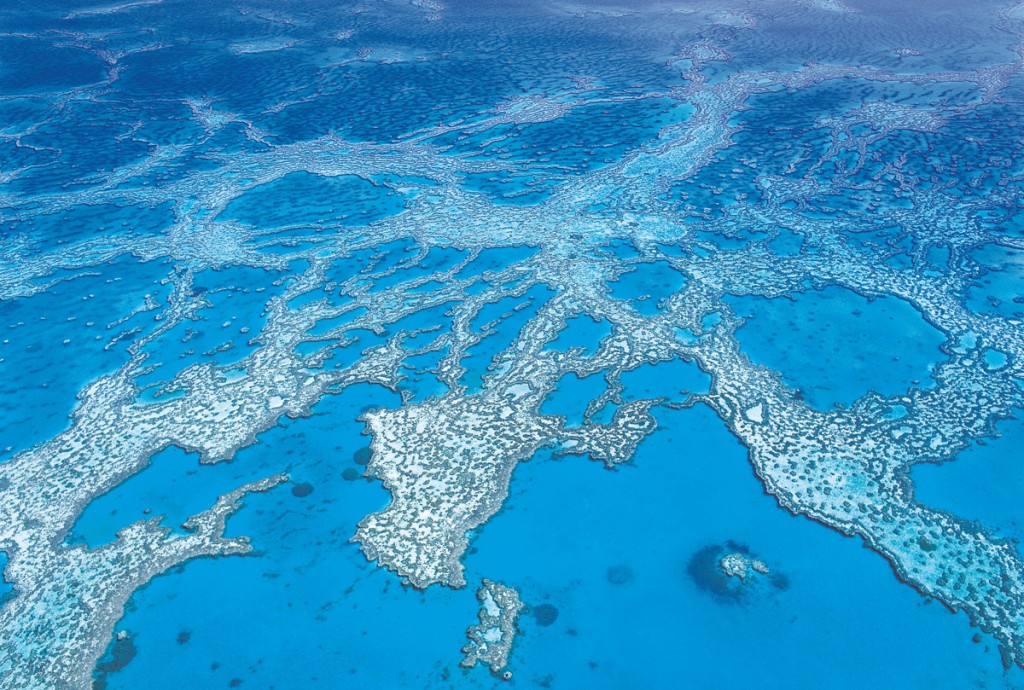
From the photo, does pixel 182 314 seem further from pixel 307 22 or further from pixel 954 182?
pixel 307 22

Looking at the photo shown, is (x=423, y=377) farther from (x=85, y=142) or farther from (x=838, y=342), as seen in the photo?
(x=85, y=142)

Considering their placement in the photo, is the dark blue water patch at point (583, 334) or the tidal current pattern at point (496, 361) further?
the dark blue water patch at point (583, 334)

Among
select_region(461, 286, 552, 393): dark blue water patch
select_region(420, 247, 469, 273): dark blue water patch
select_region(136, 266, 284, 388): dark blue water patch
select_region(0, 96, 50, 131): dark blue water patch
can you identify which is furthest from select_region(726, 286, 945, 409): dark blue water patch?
select_region(0, 96, 50, 131): dark blue water patch

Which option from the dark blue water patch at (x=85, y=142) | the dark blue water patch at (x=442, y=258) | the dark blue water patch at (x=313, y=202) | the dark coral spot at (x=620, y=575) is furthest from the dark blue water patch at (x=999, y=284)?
the dark blue water patch at (x=85, y=142)

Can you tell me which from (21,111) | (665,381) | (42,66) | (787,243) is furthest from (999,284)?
(42,66)

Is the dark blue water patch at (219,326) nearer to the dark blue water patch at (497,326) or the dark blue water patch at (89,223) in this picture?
the dark blue water patch at (89,223)

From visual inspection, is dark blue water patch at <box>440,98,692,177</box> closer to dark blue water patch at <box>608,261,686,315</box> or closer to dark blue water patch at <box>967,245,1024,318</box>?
dark blue water patch at <box>608,261,686,315</box>
